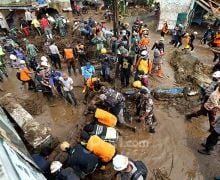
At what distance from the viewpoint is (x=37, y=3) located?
17594mm

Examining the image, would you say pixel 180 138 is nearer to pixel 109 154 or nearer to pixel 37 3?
pixel 109 154

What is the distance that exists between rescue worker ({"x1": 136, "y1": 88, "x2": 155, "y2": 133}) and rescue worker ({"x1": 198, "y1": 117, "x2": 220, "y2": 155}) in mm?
1629

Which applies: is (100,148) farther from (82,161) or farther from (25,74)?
(25,74)

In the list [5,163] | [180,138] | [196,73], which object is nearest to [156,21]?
[196,73]

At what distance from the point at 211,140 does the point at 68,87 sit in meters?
5.08

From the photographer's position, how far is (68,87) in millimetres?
9523

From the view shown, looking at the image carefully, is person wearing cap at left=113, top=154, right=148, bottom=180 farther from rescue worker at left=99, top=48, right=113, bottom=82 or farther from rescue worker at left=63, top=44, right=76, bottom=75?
rescue worker at left=63, top=44, right=76, bottom=75

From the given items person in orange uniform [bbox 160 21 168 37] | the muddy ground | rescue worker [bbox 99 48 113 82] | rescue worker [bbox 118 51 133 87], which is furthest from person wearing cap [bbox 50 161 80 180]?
person in orange uniform [bbox 160 21 168 37]

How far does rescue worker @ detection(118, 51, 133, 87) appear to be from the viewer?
1028 cm

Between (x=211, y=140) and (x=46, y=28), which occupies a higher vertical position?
(x=46, y=28)

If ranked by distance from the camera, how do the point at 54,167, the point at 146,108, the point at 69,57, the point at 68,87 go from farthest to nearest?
1. the point at 69,57
2. the point at 68,87
3. the point at 146,108
4. the point at 54,167

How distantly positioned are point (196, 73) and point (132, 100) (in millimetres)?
3819

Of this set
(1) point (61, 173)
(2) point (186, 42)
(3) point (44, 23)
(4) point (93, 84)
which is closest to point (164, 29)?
(2) point (186, 42)

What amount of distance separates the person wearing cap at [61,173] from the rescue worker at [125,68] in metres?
5.31
